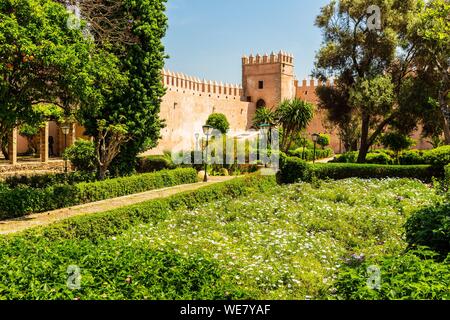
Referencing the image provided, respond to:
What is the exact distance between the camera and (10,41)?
471 inches

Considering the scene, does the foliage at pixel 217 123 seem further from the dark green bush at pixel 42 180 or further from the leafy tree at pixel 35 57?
the leafy tree at pixel 35 57

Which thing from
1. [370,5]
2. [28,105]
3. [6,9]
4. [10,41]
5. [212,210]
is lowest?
[212,210]

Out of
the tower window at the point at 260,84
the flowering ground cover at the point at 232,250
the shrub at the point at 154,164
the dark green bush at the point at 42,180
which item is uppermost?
the tower window at the point at 260,84

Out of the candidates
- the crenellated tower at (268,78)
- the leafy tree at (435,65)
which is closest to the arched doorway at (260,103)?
the crenellated tower at (268,78)

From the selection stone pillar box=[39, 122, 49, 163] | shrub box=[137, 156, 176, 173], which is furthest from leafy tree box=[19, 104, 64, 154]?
shrub box=[137, 156, 176, 173]

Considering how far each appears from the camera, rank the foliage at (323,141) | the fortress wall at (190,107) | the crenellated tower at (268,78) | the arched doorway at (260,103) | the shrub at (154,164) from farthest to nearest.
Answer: the arched doorway at (260,103)
the crenellated tower at (268,78)
the foliage at (323,141)
the fortress wall at (190,107)
the shrub at (154,164)

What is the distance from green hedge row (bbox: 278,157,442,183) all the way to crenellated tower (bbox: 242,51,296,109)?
24095 mm

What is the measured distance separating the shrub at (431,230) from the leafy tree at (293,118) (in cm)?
2524

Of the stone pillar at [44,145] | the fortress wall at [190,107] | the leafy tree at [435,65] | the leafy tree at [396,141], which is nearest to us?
the leafy tree at [435,65]

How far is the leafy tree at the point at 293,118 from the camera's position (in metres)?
33.0

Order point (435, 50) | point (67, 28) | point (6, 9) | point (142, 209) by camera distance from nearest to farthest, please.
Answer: point (142, 209)
point (6, 9)
point (67, 28)
point (435, 50)
